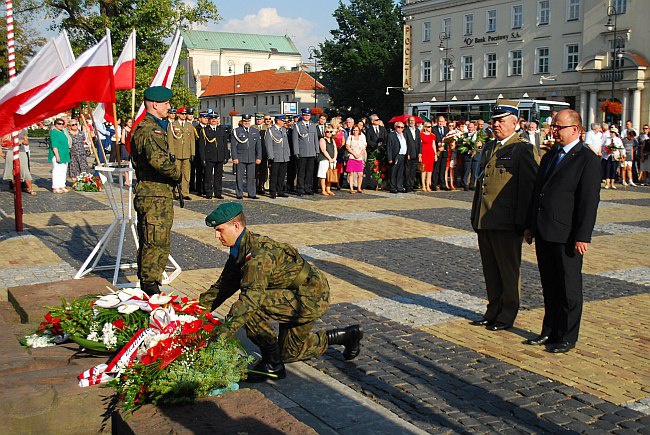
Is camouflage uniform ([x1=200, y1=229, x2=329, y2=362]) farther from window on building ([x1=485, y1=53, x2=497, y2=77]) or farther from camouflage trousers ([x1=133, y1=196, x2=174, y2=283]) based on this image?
window on building ([x1=485, y1=53, x2=497, y2=77])

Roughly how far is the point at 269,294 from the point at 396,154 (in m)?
16.1

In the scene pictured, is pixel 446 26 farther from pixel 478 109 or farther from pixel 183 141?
pixel 183 141

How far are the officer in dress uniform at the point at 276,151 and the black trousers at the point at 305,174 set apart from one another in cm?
61

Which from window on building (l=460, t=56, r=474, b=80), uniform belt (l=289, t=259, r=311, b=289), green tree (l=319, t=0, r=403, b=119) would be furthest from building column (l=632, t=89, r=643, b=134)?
uniform belt (l=289, t=259, r=311, b=289)

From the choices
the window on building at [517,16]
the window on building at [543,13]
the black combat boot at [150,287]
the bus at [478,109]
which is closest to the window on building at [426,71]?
the window on building at [517,16]

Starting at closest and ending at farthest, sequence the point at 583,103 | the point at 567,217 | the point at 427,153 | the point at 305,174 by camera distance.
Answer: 1. the point at 567,217
2. the point at 305,174
3. the point at 427,153
4. the point at 583,103

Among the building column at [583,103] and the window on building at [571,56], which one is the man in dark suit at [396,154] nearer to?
the building column at [583,103]

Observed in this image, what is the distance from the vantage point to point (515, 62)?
60719 mm

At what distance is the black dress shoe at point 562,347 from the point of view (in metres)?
6.37

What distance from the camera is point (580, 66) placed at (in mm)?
52031

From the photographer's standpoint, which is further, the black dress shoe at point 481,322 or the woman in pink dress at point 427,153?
the woman in pink dress at point 427,153

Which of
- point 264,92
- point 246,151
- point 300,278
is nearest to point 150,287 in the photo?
point 300,278

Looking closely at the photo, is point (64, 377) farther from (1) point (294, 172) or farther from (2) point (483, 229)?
(1) point (294, 172)

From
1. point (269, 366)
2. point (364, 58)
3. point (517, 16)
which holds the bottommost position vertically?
point (269, 366)
